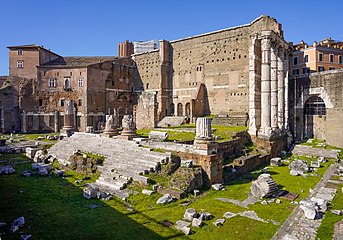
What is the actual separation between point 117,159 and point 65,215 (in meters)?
5.61

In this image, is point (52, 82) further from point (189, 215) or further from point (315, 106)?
point (189, 215)

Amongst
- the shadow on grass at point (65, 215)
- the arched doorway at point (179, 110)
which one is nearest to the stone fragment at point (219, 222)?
the shadow on grass at point (65, 215)

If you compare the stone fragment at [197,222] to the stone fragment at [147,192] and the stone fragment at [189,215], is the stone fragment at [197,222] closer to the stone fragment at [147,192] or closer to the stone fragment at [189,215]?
the stone fragment at [189,215]

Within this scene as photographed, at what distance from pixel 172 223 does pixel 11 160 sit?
14725 millimetres

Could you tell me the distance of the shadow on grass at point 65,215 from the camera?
7.36 m

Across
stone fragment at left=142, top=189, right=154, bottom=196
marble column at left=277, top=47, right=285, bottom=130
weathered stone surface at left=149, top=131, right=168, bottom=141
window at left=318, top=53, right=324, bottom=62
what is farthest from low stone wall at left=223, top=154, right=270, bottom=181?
window at left=318, top=53, right=324, bottom=62

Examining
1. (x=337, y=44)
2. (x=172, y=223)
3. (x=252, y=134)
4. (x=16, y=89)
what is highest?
(x=337, y=44)

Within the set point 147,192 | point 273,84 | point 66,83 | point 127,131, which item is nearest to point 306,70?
point 273,84

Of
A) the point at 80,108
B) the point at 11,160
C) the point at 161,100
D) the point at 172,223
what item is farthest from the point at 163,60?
the point at 172,223

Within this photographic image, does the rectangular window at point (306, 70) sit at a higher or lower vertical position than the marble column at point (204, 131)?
higher

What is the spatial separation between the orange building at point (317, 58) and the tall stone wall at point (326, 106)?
1154cm

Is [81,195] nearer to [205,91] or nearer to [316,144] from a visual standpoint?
[316,144]

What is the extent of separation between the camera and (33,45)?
123 feet

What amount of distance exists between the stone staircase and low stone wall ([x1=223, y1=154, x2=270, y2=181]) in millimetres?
3661
